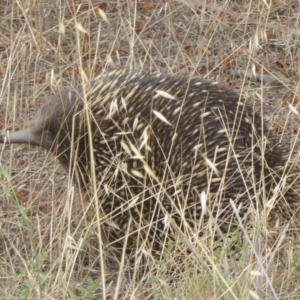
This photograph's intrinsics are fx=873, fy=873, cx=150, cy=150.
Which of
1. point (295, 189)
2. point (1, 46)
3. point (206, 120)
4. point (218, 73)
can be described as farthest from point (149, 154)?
point (1, 46)

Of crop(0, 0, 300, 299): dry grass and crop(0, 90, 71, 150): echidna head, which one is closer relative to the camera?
crop(0, 0, 300, 299): dry grass

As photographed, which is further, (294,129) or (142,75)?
(294,129)

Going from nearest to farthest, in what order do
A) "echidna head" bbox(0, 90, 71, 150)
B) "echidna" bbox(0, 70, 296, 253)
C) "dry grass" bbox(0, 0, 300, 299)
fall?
"dry grass" bbox(0, 0, 300, 299) < "echidna" bbox(0, 70, 296, 253) < "echidna head" bbox(0, 90, 71, 150)

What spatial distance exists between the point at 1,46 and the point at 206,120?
75.8 inches

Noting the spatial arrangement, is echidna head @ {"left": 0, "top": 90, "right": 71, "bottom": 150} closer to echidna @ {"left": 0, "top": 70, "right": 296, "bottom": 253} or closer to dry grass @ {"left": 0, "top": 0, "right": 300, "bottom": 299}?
echidna @ {"left": 0, "top": 70, "right": 296, "bottom": 253}

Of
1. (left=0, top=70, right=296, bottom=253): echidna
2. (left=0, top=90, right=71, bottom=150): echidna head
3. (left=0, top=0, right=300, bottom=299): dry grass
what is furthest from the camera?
(left=0, top=90, right=71, bottom=150): echidna head

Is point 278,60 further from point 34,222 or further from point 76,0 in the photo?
point 34,222

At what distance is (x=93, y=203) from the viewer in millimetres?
3014

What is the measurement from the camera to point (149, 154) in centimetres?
305

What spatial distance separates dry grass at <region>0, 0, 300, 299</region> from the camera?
217 centimetres

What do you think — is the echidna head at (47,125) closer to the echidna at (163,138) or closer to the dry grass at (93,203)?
the echidna at (163,138)

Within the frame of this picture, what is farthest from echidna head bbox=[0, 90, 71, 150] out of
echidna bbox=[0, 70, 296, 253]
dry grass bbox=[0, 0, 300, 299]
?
dry grass bbox=[0, 0, 300, 299]

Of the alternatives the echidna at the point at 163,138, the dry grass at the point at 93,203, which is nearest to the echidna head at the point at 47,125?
the echidna at the point at 163,138

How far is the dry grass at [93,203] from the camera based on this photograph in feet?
7.13
